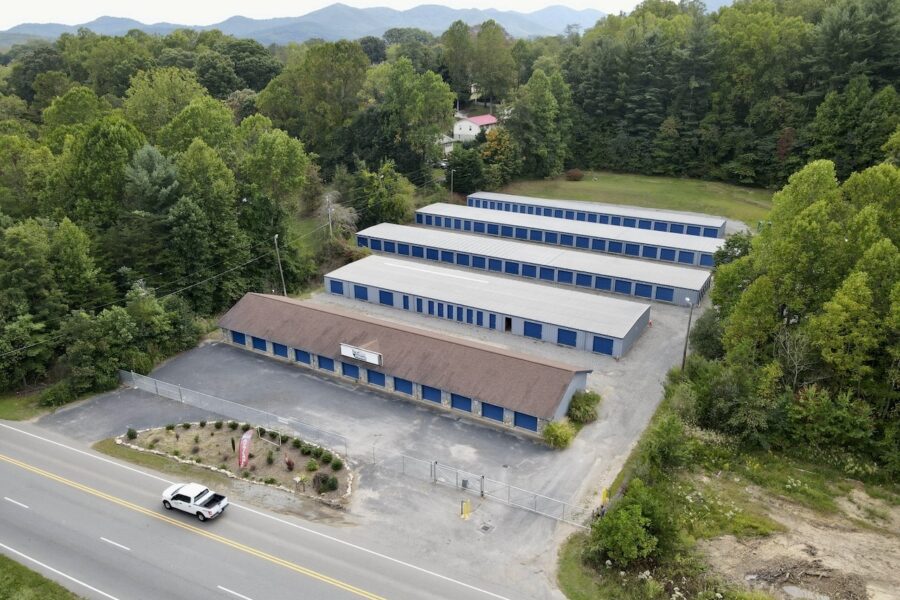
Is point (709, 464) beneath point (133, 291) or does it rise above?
beneath

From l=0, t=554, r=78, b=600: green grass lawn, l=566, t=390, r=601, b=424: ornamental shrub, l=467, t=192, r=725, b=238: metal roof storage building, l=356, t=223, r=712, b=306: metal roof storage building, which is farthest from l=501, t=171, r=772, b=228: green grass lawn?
l=0, t=554, r=78, b=600: green grass lawn

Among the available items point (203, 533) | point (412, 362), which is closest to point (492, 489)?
point (412, 362)

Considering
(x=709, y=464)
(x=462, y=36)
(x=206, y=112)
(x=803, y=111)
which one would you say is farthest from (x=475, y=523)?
(x=462, y=36)

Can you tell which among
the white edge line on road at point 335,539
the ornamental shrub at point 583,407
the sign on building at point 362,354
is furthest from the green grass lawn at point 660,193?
the white edge line on road at point 335,539

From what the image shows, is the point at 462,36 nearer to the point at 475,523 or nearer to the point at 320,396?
the point at 320,396

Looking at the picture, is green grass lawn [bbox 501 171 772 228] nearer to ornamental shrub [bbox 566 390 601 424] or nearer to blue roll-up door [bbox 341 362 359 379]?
ornamental shrub [bbox 566 390 601 424]

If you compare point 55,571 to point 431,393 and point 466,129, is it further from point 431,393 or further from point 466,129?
point 466,129
